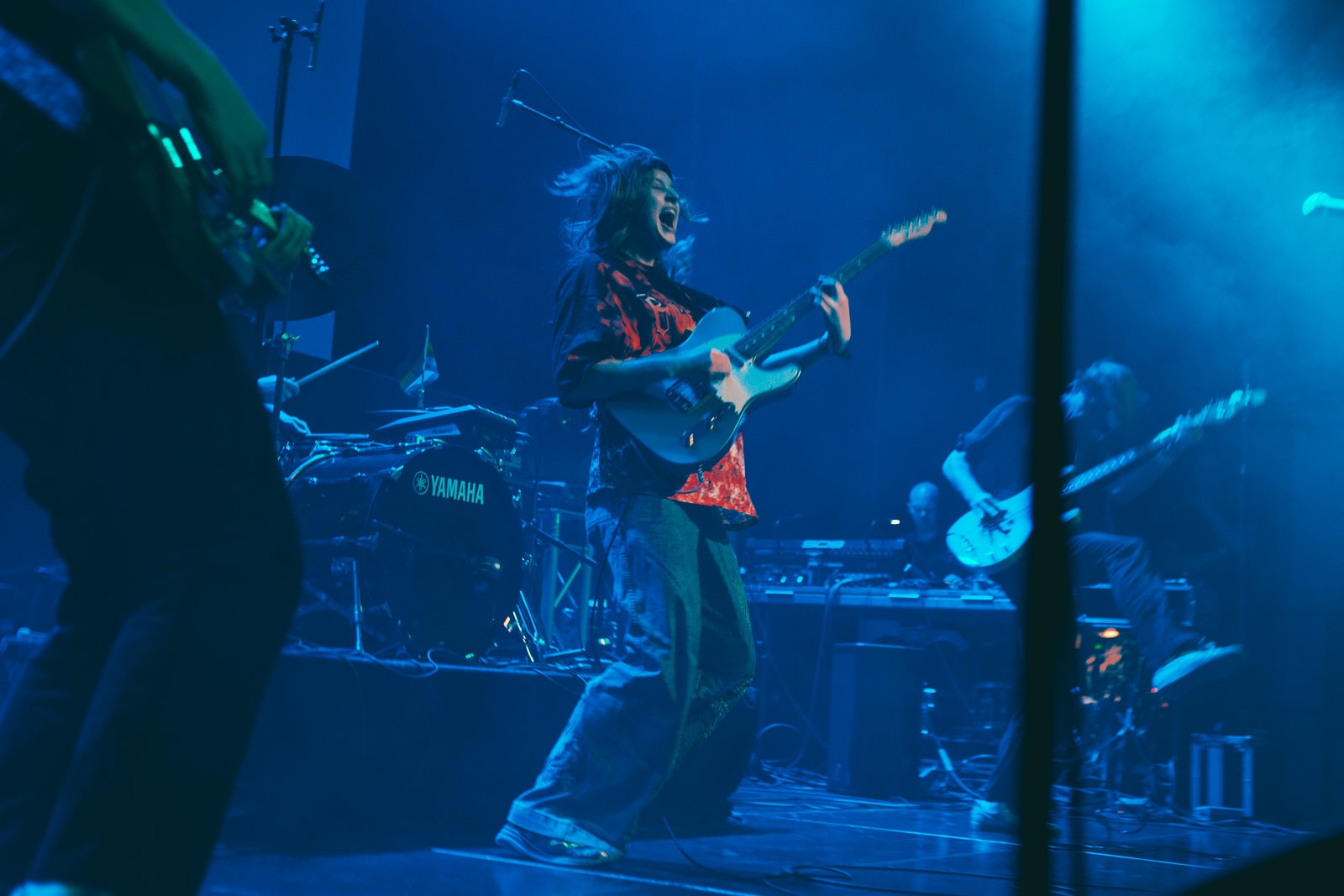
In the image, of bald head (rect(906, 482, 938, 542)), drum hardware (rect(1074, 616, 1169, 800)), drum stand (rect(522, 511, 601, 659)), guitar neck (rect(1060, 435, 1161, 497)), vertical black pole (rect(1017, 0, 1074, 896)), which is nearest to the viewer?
vertical black pole (rect(1017, 0, 1074, 896))

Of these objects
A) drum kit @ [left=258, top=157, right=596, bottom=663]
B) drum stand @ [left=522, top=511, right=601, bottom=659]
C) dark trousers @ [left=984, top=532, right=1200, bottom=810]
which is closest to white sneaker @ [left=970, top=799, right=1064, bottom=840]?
dark trousers @ [left=984, top=532, right=1200, bottom=810]

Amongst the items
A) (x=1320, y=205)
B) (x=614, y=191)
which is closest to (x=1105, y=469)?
(x=1320, y=205)

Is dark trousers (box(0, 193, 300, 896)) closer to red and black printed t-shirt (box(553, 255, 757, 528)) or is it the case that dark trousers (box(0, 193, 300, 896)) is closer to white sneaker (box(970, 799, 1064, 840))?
red and black printed t-shirt (box(553, 255, 757, 528))

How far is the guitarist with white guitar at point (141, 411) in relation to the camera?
1169 millimetres

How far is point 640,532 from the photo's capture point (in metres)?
2.80

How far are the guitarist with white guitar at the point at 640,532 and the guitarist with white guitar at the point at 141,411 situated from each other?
5.08ft

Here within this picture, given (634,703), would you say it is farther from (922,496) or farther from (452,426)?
(922,496)

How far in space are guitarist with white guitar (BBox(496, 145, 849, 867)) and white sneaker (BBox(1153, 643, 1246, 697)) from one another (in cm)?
286

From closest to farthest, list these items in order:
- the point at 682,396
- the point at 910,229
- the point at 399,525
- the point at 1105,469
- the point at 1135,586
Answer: the point at 682,396 → the point at 910,229 → the point at 399,525 → the point at 1135,586 → the point at 1105,469

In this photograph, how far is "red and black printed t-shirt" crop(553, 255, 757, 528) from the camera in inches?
112

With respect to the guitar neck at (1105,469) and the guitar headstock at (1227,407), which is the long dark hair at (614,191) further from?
the guitar headstock at (1227,407)

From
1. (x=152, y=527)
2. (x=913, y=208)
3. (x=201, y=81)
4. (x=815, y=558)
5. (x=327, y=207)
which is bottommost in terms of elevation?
(x=152, y=527)

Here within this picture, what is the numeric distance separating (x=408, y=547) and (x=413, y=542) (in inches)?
1.1

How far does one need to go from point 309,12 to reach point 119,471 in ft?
13.9
